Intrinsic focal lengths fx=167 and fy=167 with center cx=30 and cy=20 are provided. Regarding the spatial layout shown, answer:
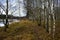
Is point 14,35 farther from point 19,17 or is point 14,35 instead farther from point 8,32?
point 19,17

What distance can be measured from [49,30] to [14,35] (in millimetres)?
2749

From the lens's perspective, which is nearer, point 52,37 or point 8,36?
point 52,37

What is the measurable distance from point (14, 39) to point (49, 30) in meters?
3.08

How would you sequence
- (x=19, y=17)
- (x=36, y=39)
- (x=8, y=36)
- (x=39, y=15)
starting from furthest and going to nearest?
(x=19, y=17), (x=39, y=15), (x=8, y=36), (x=36, y=39)

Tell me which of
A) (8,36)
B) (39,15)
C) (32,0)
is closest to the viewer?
(8,36)

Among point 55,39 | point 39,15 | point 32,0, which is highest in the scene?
point 32,0

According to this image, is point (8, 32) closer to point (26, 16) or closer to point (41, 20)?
point (41, 20)

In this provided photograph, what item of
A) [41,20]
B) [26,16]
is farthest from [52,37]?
[26,16]

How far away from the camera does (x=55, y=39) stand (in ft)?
36.7

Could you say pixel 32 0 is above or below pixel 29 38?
above

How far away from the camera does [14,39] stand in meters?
11.4

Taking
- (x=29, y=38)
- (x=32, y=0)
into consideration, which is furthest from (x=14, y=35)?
(x=32, y=0)

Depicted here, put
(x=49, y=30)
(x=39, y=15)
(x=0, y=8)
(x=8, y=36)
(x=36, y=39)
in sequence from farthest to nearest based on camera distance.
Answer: (x=39, y=15) → (x=0, y=8) → (x=49, y=30) → (x=8, y=36) → (x=36, y=39)

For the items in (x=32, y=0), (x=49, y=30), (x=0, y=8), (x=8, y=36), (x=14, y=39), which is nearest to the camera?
(x=14, y=39)
